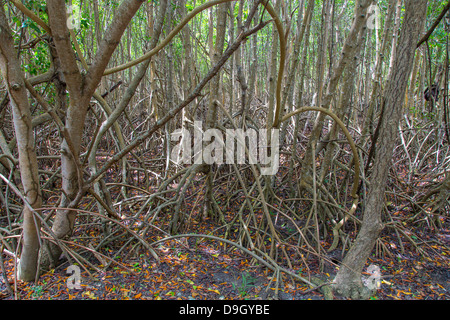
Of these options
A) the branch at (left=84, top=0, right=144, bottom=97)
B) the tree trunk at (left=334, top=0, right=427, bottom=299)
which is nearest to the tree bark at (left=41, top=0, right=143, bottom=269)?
the branch at (left=84, top=0, right=144, bottom=97)

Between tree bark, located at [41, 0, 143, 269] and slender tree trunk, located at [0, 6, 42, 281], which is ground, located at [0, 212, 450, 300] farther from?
tree bark, located at [41, 0, 143, 269]

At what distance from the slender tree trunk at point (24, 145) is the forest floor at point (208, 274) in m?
0.16

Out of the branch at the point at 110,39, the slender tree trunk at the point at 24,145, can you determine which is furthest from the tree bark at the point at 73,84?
the slender tree trunk at the point at 24,145

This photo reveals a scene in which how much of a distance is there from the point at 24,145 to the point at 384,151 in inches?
73.3

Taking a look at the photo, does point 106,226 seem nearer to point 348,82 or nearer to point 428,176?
point 348,82

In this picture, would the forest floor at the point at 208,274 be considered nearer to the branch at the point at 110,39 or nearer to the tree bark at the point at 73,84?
the tree bark at the point at 73,84

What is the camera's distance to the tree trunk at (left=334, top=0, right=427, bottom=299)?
1325 mm

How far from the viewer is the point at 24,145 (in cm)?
157

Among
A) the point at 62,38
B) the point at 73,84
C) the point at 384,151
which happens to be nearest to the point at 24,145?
the point at 73,84

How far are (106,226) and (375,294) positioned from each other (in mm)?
1830

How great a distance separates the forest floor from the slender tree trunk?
0.16 metres

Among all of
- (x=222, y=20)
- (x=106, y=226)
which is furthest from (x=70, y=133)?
(x=222, y=20)

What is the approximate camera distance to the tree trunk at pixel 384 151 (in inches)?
52.2

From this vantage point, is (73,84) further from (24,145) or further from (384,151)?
(384,151)
